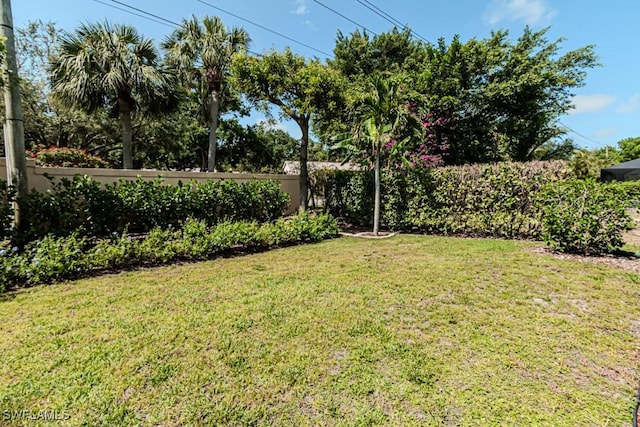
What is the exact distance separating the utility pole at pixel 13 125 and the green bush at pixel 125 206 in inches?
9.0

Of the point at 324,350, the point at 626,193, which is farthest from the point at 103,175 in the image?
the point at 626,193

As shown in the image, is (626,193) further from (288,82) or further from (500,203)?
(288,82)

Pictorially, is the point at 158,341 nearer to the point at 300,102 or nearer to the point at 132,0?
the point at 300,102

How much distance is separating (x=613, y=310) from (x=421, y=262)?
2.46 metres

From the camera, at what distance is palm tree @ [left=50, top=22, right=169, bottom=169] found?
31.4 feet

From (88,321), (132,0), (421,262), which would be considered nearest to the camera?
(88,321)

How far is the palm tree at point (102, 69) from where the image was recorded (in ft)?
31.4

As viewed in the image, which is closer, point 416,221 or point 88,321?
point 88,321

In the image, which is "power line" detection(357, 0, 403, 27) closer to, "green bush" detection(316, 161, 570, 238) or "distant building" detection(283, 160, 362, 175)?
"distant building" detection(283, 160, 362, 175)

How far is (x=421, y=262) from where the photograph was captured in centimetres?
525

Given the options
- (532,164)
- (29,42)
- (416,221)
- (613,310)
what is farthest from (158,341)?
(29,42)

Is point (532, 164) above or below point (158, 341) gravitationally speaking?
above

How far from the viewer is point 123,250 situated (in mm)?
4688

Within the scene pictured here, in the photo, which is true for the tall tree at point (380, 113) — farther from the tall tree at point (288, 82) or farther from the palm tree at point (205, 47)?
the palm tree at point (205, 47)
